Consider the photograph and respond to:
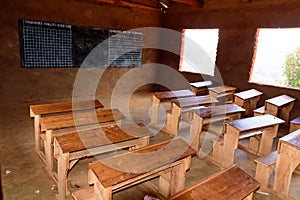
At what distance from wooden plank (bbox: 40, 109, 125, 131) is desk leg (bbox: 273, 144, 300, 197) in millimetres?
1862

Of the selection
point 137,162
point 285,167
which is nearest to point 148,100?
point 285,167

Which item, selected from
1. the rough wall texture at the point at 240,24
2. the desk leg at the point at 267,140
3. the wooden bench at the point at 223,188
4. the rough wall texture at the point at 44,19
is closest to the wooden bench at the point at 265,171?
the desk leg at the point at 267,140

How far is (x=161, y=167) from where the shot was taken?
1.75 metres

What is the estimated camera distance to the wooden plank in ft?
8.07

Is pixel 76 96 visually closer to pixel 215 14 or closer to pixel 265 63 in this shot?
pixel 215 14

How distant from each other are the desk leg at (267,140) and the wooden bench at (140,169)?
168cm

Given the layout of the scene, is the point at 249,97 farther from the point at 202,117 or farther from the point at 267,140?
the point at 202,117

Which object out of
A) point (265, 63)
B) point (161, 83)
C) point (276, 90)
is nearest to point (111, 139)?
point (276, 90)

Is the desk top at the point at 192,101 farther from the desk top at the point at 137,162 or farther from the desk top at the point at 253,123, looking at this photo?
the desk top at the point at 137,162

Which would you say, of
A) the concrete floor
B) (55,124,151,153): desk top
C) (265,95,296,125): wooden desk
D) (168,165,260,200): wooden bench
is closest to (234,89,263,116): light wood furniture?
(265,95,296,125): wooden desk

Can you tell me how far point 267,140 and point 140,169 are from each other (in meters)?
2.24

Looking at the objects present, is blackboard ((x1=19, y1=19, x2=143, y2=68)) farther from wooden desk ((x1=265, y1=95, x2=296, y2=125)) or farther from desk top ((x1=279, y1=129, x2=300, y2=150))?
desk top ((x1=279, y1=129, x2=300, y2=150))

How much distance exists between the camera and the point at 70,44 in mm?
5367

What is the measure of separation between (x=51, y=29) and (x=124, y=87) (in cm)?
251
